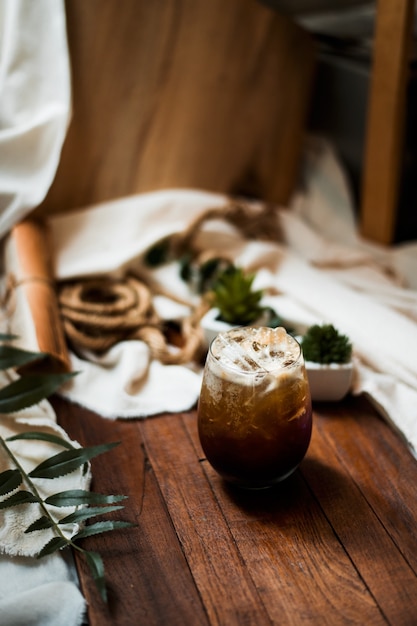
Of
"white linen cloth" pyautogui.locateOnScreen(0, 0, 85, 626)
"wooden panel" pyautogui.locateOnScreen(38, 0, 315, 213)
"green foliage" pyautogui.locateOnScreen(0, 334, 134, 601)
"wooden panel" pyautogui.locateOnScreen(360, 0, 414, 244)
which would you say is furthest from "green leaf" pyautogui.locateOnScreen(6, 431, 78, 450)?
"wooden panel" pyautogui.locateOnScreen(360, 0, 414, 244)

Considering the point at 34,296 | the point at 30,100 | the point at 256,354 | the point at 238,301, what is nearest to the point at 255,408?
the point at 256,354

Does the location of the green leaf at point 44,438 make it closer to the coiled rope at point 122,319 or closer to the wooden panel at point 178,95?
the coiled rope at point 122,319

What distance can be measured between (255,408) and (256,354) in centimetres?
9

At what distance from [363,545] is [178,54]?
132cm

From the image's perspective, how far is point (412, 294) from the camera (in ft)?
5.51

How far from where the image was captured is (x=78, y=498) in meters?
→ 1.10

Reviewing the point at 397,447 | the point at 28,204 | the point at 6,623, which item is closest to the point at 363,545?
the point at 397,447

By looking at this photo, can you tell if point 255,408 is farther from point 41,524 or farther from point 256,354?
point 41,524

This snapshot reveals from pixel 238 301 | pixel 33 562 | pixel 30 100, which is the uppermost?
pixel 30 100

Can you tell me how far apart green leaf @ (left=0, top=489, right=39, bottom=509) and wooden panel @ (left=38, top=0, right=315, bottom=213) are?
35.7 inches

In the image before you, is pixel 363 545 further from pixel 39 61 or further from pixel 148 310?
pixel 39 61

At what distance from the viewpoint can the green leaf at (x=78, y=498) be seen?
1.09m

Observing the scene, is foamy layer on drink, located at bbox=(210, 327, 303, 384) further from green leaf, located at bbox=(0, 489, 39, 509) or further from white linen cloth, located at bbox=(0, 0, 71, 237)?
white linen cloth, located at bbox=(0, 0, 71, 237)

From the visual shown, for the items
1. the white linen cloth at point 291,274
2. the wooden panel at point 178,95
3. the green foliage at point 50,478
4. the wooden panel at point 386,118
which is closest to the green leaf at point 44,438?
the green foliage at point 50,478
